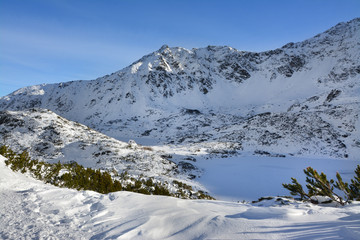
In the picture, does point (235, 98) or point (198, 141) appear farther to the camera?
point (235, 98)

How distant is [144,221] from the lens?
9.68 feet

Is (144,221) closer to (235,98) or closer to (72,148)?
(72,148)

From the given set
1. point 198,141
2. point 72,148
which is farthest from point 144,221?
point 198,141

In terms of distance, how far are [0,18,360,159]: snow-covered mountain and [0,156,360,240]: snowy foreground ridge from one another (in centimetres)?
2055

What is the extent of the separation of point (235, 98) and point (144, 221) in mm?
60047

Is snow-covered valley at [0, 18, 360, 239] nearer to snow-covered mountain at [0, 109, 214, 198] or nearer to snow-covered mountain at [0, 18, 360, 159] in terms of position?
snow-covered mountain at [0, 109, 214, 198]

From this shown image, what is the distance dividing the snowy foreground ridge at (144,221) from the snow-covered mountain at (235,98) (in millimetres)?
20547

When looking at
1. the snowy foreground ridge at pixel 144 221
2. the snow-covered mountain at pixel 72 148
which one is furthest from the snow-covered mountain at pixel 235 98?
the snowy foreground ridge at pixel 144 221

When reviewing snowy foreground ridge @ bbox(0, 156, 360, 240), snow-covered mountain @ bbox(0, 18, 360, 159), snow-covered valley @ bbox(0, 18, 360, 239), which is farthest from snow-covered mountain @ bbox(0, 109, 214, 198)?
snow-covered mountain @ bbox(0, 18, 360, 159)

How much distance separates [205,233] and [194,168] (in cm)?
1397

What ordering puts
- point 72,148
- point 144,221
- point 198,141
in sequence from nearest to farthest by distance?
point 144,221 < point 72,148 < point 198,141

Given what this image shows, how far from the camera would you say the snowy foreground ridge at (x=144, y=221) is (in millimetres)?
2486

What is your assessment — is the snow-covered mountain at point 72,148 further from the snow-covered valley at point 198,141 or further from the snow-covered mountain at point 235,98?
the snow-covered mountain at point 235,98

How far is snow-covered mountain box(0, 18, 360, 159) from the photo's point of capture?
2522 centimetres
